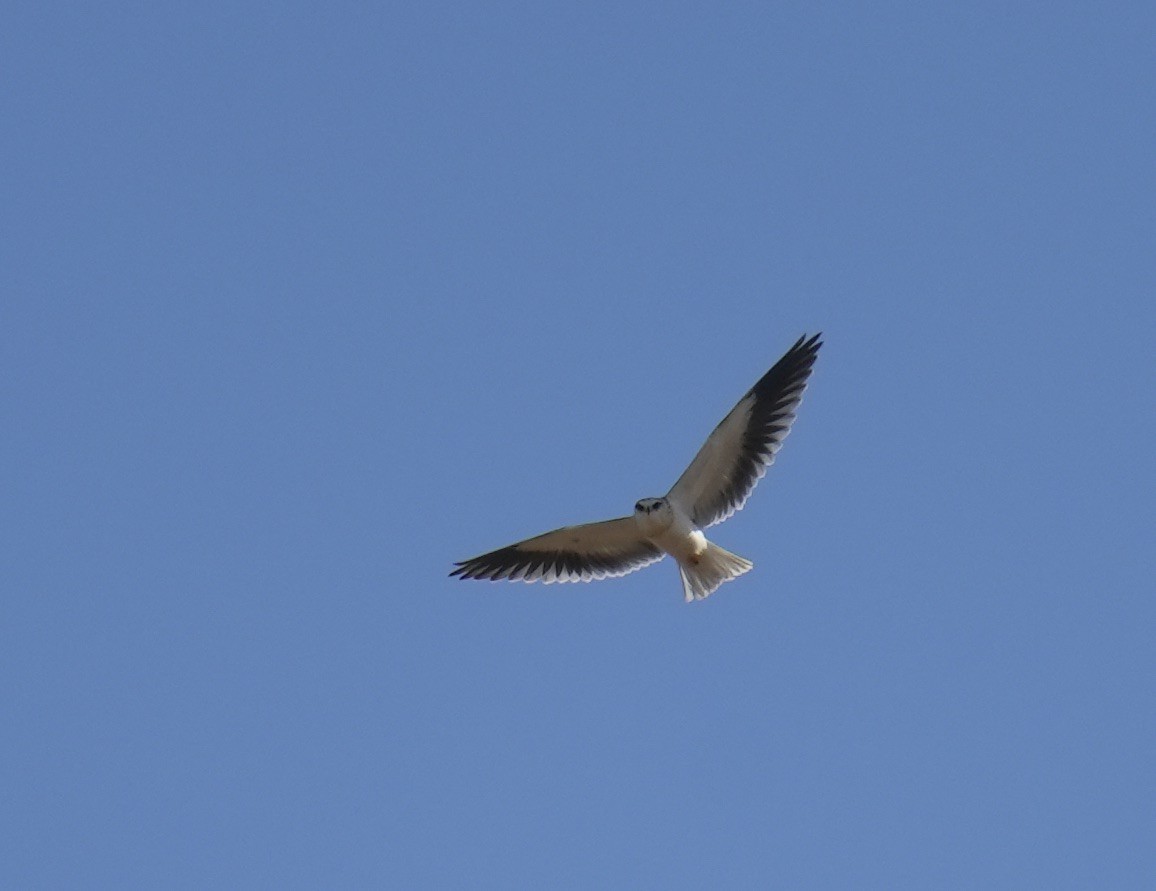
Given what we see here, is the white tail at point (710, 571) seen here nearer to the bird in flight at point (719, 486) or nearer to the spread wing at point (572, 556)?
the bird in flight at point (719, 486)

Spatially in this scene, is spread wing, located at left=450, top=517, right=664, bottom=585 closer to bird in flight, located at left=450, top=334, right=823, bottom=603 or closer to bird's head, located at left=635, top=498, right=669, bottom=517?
bird in flight, located at left=450, top=334, right=823, bottom=603

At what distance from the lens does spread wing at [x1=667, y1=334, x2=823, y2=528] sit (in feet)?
44.1

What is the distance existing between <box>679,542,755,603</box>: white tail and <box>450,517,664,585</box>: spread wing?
0.59m

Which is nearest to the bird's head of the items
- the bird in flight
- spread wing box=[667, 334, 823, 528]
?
the bird in flight

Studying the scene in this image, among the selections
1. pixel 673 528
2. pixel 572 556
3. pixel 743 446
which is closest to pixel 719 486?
pixel 743 446

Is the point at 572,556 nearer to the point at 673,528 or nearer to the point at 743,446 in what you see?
the point at 673,528

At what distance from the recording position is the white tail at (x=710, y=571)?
13.4 metres

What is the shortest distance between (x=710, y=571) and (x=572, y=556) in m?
1.39

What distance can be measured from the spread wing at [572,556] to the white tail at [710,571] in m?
0.59

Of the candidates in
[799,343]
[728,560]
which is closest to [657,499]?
[728,560]

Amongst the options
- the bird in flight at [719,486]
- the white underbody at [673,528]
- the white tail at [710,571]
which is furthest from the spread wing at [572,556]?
the white tail at [710,571]

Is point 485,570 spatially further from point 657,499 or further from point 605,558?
point 657,499

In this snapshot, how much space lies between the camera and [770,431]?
1351 cm

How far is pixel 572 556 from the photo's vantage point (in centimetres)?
1438
